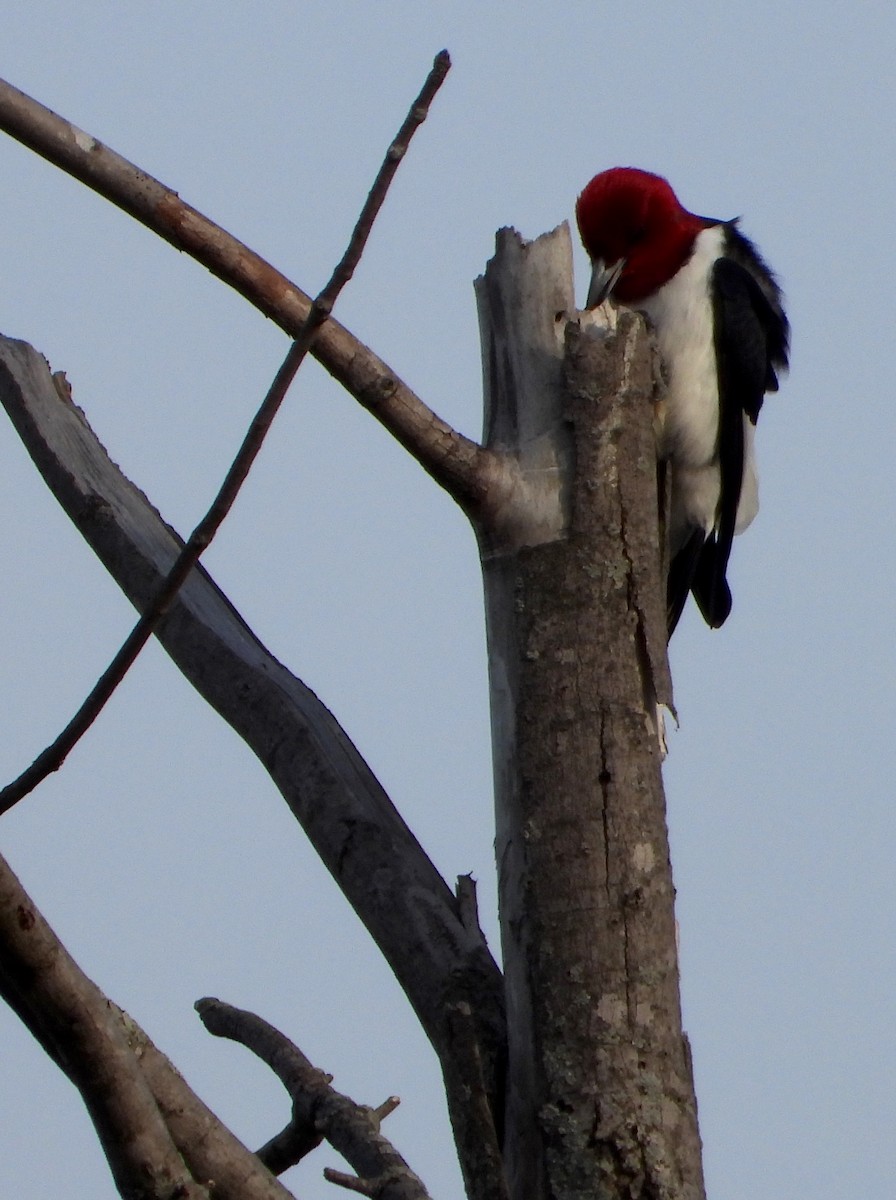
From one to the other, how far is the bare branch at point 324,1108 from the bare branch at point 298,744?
0.12 meters

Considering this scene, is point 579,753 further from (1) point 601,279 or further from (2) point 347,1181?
(1) point 601,279

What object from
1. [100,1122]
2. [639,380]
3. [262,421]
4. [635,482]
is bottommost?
[100,1122]

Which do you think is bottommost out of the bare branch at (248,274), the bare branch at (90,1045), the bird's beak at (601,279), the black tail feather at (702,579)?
the bare branch at (90,1045)

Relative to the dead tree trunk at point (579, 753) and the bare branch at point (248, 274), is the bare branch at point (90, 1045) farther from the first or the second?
the bare branch at point (248, 274)

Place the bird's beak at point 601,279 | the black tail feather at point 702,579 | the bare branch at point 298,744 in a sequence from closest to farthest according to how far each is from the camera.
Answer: the bare branch at point 298,744, the black tail feather at point 702,579, the bird's beak at point 601,279

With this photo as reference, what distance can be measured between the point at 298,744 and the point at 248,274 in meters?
0.78

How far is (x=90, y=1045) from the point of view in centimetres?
152

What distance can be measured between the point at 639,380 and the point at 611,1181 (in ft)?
4.03

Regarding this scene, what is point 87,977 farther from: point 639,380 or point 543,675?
point 639,380

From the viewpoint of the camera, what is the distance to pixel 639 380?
2.56 metres

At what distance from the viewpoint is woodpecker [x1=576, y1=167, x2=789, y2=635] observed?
3744 millimetres

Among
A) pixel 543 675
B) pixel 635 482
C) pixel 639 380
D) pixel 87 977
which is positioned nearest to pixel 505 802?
pixel 543 675

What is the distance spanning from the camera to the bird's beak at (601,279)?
14.2 ft

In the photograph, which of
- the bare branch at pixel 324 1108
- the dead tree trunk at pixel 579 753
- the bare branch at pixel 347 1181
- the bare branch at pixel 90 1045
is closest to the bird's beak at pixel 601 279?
the dead tree trunk at pixel 579 753
